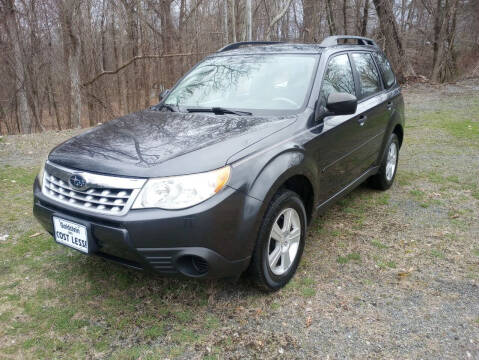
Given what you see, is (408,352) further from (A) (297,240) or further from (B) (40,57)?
(B) (40,57)

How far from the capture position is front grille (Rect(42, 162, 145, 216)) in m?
2.30

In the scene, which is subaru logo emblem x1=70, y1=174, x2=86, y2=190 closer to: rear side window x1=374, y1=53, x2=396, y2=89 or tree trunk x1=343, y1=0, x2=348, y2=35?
rear side window x1=374, y1=53, x2=396, y2=89

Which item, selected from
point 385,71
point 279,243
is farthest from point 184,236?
point 385,71

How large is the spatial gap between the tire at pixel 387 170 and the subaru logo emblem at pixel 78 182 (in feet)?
11.1

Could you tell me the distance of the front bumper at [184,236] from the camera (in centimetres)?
224

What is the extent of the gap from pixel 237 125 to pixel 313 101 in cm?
71

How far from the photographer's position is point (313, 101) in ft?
10.5

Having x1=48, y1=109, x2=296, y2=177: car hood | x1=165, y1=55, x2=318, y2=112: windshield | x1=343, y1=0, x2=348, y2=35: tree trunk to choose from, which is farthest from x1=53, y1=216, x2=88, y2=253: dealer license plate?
x1=343, y1=0, x2=348, y2=35: tree trunk

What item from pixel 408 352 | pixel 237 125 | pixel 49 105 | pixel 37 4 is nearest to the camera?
pixel 408 352

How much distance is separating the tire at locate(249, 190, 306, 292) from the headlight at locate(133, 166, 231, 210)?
0.51 meters

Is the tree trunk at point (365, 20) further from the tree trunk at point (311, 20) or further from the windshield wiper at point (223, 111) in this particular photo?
the windshield wiper at point (223, 111)

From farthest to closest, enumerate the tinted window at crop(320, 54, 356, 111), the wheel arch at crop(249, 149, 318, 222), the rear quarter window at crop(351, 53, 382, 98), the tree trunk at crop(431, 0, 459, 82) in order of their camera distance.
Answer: the tree trunk at crop(431, 0, 459, 82), the rear quarter window at crop(351, 53, 382, 98), the tinted window at crop(320, 54, 356, 111), the wheel arch at crop(249, 149, 318, 222)

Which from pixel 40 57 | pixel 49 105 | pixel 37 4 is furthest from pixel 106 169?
pixel 49 105

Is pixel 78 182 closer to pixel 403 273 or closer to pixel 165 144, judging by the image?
pixel 165 144
